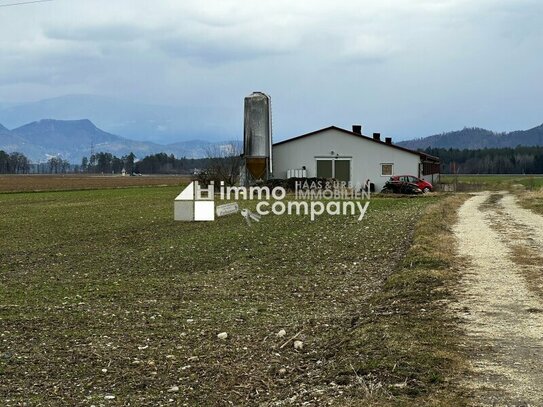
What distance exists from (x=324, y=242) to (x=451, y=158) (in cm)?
14631

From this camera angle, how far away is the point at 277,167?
51938mm

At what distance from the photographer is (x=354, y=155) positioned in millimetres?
50500

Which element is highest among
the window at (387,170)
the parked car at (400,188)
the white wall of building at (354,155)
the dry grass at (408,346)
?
the white wall of building at (354,155)

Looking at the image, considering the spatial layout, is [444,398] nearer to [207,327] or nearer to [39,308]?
[207,327]

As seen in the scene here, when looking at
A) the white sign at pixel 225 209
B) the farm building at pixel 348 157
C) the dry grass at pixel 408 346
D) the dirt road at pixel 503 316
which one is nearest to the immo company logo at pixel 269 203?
the white sign at pixel 225 209

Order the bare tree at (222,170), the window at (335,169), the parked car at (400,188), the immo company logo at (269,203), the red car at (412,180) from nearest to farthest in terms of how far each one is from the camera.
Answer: the immo company logo at (269,203)
the parked car at (400,188)
the red car at (412,180)
the bare tree at (222,170)
the window at (335,169)

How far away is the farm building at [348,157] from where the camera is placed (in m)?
50.5

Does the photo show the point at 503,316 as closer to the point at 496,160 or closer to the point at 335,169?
the point at 335,169

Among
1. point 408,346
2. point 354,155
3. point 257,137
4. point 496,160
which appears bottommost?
point 408,346

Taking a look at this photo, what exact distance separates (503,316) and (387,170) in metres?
43.2

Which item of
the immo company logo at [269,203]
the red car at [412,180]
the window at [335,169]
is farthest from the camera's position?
the window at [335,169]

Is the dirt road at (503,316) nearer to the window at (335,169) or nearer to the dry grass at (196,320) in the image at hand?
the dry grass at (196,320)

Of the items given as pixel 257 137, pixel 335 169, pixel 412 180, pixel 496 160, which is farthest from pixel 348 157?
pixel 496 160

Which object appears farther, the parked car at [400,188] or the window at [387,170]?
the window at [387,170]
